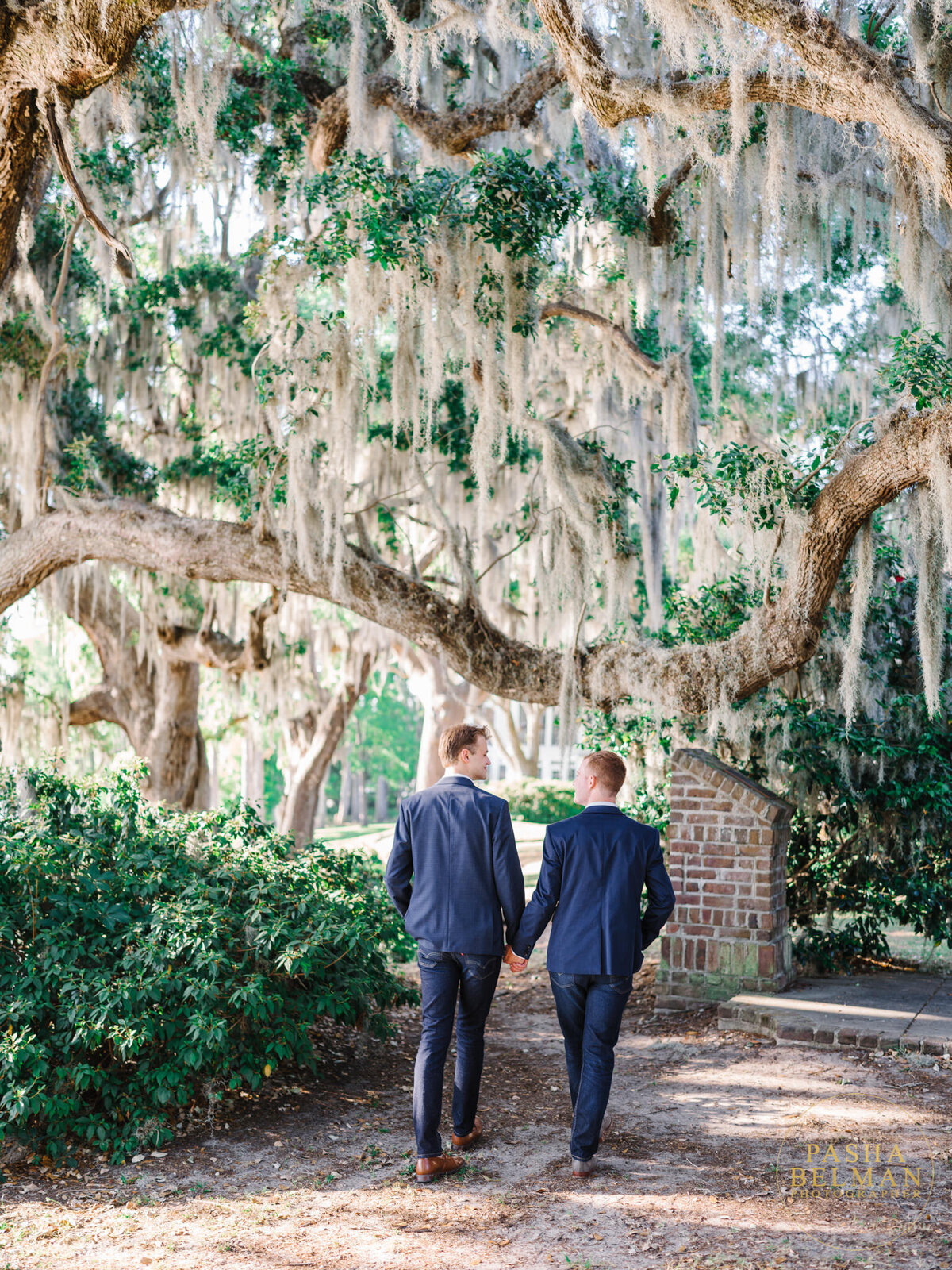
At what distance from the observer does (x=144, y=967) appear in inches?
148

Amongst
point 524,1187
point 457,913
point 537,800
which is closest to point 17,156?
point 457,913

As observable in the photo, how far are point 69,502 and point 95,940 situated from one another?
4587 millimetres

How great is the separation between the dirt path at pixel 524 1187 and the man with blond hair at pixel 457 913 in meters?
0.28

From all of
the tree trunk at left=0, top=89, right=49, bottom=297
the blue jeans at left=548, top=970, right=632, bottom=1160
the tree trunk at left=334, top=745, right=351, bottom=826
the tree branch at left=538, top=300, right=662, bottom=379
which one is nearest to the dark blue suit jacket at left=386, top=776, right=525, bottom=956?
the blue jeans at left=548, top=970, right=632, bottom=1160

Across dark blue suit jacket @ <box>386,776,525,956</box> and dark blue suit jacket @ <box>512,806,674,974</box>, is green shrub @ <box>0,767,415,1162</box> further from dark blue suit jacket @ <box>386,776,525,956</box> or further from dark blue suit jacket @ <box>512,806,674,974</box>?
dark blue suit jacket @ <box>512,806,674,974</box>

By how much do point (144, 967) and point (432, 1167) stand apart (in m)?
1.26

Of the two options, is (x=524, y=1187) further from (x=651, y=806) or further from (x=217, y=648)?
(x=217, y=648)

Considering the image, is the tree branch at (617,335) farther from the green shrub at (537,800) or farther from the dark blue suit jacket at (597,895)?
the green shrub at (537,800)

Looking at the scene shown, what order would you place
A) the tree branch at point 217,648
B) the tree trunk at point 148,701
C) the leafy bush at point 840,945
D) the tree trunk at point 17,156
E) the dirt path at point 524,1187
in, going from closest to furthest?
the dirt path at point 524,1187
the tree trunk at point 17,156
the leafy bush at point 840,945
the tree branch at point 217,648
the tree trunk at point 148,701

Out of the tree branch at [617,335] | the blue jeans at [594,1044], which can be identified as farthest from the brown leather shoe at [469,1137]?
the tree branch at [617,335]

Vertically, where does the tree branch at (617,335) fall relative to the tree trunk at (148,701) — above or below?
above

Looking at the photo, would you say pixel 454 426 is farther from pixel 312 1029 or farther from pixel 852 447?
pixel 312 1029

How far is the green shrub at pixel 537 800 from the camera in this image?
17.8 meters

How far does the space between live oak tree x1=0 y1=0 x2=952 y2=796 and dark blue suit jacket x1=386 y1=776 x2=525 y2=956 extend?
2.75m
